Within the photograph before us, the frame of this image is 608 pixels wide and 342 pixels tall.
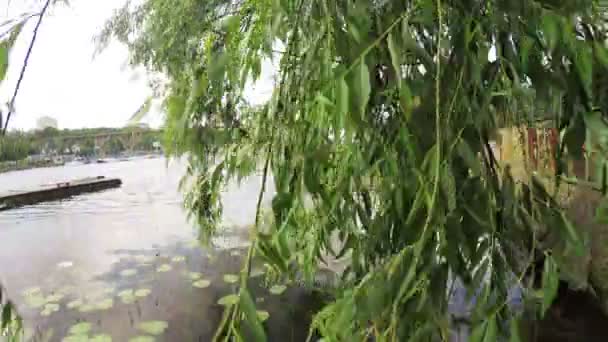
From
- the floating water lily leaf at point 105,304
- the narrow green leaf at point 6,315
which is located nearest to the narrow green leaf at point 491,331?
the narrow green leaf at point 6,315

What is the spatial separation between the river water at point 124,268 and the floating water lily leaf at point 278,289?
3cm

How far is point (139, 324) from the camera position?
190cm

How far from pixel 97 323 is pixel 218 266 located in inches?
30.4

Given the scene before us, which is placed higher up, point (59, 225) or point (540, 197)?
point (540, 197)

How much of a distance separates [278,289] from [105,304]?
32.8 inches

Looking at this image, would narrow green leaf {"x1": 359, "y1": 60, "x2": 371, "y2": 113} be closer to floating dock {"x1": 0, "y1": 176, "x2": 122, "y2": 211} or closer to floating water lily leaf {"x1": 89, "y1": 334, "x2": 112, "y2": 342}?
floating water lily leaf {"x1": 89, "y1": 334, "x2": 112, "y2": 342}

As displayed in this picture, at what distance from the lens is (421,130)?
0.25 m

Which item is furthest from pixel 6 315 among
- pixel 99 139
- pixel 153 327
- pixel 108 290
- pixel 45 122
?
pixel 108 290

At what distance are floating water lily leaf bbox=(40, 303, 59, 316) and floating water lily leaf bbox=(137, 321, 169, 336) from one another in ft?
1.44

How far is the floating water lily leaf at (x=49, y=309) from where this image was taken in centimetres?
196

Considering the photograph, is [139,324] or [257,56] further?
[139,324]

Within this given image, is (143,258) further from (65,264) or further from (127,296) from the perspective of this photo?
(127,296)

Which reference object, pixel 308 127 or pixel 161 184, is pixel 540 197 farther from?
pixel 161 184

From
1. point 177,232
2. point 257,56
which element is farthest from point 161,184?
point 257,56
